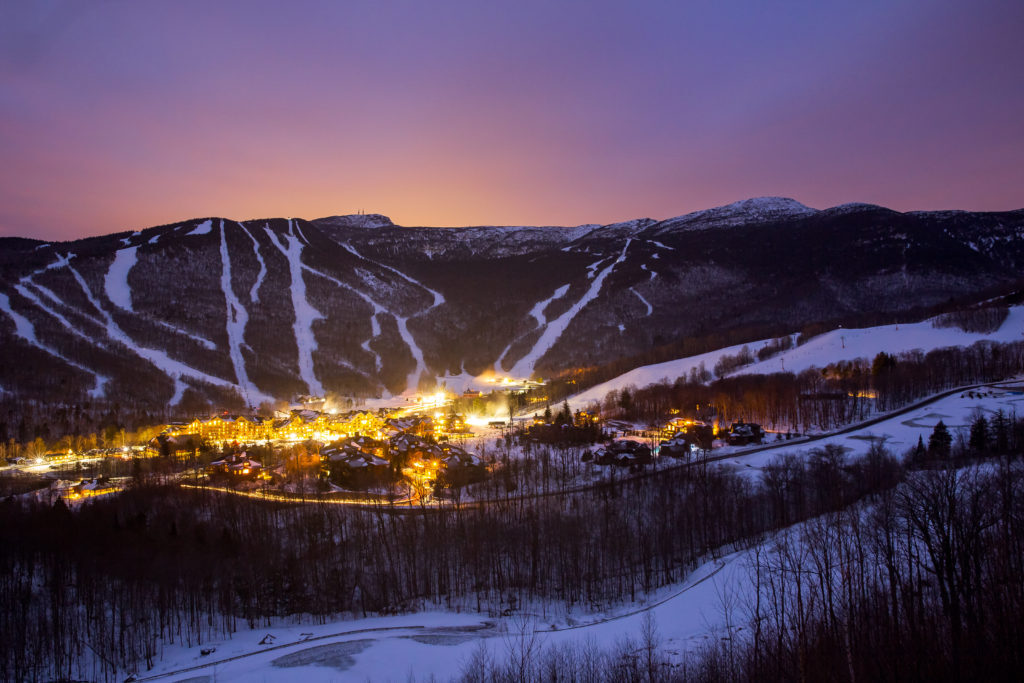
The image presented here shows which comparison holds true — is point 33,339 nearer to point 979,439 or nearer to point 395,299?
point 395,299

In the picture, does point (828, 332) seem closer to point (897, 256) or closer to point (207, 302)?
point (897, 256)

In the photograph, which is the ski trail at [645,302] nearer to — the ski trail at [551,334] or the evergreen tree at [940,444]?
the ski trail at [551,334]

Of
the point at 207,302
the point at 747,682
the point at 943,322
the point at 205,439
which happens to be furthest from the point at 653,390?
the point at 207,302

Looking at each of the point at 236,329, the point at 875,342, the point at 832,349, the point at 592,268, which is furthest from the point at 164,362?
the point at 592,268

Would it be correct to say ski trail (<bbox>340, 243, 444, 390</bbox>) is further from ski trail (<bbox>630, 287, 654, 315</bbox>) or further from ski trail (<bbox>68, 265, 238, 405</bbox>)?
ski trail (<bbox>630, 287, 654, 315</bbox>)

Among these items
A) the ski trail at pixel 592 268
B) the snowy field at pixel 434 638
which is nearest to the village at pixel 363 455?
the snowy field at pixel 434 638

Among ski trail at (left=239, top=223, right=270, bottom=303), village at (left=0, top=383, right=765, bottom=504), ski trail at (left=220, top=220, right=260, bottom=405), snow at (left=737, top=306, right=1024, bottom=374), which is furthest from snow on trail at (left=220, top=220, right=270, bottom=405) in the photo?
snow at (left=737, top=306, right=1024, bottom=374)
